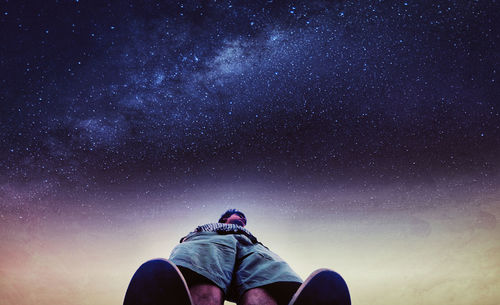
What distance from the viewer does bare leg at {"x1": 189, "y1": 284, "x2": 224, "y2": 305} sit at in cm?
109

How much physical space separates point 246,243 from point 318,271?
587 millimetres

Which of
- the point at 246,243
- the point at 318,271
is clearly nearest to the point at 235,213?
the point at 246,243

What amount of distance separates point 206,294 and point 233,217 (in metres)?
1.15

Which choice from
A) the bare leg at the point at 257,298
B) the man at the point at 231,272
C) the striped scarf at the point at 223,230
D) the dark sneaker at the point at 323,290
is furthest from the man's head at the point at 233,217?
the dark sneaker at the point at 323,290

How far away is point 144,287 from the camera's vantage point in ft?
3.27

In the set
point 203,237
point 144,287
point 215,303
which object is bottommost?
point 215,303

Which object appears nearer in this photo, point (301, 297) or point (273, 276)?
point (301, 297)

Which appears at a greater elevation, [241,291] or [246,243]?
[246,243]

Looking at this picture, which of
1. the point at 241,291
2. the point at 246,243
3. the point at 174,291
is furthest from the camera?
the point at 246,243

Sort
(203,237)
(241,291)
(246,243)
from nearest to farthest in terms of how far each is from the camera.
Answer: (241,291)
(203,237)
(246,243)

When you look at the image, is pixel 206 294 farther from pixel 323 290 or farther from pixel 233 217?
pixel 233 217

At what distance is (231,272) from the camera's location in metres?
1.28

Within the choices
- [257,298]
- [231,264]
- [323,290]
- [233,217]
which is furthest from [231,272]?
[233,217]

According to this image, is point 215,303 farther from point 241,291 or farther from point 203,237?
point 203,237
